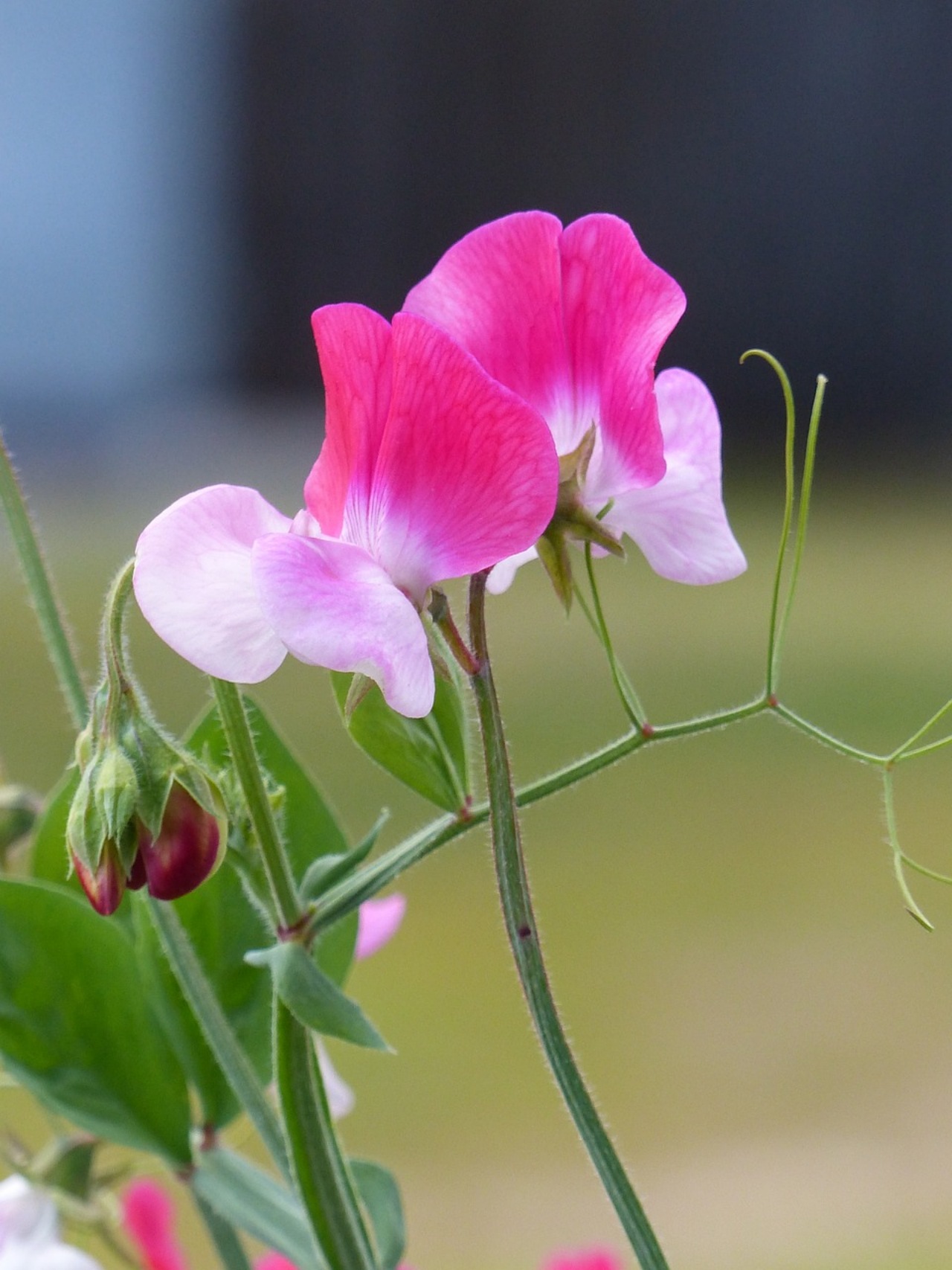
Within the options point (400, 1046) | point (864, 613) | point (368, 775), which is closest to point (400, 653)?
point (400, 1046)

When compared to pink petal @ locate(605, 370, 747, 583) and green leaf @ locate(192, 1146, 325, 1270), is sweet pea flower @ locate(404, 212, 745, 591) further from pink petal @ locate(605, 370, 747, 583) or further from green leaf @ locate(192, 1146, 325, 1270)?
green leaf @ locate(192, 1146, 325, 1270)

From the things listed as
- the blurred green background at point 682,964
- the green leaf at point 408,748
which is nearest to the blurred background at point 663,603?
the blurred green background at point 682,964

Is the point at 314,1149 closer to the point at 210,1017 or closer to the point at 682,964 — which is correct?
the point at 210,1017

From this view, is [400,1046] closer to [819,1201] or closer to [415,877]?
[415,877]

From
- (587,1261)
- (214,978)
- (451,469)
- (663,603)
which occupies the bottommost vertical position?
(663,603)

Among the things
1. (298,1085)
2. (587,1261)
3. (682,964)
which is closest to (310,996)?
(298,1085)

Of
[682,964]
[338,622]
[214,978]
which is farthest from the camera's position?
[682,964]

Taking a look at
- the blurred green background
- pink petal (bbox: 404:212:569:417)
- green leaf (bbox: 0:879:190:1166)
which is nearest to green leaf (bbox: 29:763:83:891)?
green leaf (bbox: 0:879:190:1166)
